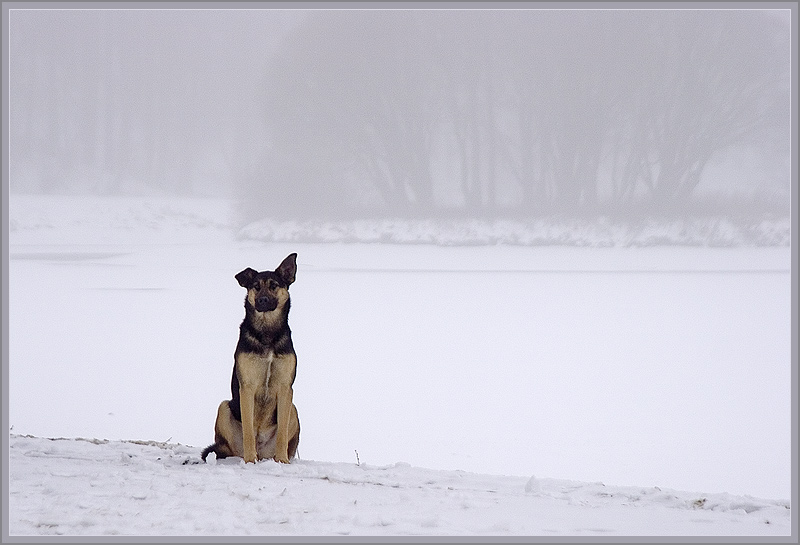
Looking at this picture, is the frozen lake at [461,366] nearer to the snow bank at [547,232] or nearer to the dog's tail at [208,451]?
the dog's tail at [208,451]

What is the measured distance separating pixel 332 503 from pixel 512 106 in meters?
35.2

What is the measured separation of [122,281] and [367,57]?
22.4 metres

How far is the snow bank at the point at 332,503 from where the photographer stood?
3.52 m

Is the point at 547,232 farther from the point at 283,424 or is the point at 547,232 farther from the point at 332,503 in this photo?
the point at 332,503

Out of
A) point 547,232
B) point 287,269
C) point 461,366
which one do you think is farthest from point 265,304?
point 547,232

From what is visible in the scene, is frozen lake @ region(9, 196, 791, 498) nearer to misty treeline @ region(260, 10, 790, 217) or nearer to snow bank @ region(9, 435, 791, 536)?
snow bank @ region(9, 435, 791, 536)

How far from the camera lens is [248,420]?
182 inches

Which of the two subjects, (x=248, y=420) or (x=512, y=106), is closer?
(x=248, y=420)

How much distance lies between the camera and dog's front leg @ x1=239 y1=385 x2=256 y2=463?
457 cm

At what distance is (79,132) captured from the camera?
4216 cm

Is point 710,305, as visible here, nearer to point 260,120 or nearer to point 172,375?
point 172,375

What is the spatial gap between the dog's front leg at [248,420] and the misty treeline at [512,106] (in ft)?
96.4

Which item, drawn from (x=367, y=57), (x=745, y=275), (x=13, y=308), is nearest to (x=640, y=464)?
(x=13, y=308)

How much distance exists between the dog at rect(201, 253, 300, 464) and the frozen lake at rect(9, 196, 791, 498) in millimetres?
1396
